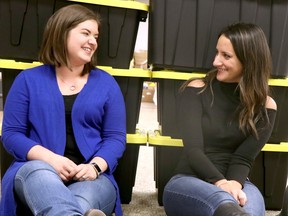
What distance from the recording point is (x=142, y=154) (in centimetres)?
212

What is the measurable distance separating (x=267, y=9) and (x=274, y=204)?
0.83 meters

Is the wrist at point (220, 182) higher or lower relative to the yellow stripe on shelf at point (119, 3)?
lower

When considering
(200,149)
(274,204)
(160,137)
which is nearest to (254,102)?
(200,149)

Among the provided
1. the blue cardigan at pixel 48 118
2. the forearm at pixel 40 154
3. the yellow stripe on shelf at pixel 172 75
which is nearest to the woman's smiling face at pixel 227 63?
the yellow stripe on shelf at pixel 172 75

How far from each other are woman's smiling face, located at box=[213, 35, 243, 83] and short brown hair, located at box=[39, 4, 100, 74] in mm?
440

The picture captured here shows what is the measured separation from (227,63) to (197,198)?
45cm

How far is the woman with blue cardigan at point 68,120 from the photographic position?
935mm

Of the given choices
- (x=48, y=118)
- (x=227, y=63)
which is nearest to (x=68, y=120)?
(x=48, y=118)

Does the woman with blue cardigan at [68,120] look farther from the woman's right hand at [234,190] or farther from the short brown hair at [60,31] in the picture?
the woman's right hand at [234,190]

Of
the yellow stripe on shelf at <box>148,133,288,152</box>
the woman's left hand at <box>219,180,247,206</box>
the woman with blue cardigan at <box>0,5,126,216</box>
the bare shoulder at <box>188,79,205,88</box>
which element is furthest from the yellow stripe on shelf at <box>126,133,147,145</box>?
the woman's left hand at <box>219,180,247,206</box>

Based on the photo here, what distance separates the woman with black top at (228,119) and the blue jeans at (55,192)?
22 centimetres

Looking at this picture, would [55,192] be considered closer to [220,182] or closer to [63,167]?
[63,167]

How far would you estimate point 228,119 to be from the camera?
3.61 feet

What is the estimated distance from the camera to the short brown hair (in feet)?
3.42
